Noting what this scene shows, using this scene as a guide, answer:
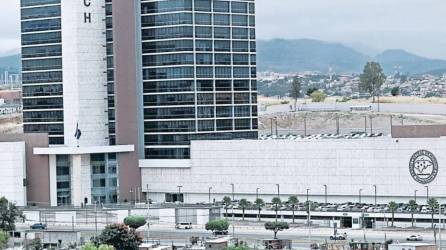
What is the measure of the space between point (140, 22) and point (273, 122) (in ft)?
173

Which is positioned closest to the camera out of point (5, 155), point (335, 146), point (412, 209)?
point (412, 209)

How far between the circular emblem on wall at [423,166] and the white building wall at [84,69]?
85.1 feet

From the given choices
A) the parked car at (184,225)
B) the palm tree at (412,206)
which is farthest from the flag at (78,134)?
the palm tree at (412,206)

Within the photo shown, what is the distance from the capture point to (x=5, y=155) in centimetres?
9975

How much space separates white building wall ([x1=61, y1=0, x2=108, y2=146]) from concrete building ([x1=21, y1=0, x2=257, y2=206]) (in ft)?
0.26

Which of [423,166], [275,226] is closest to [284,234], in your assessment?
[275,226]

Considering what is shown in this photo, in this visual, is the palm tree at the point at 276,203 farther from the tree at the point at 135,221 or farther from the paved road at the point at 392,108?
the paved road at the point at 392,108

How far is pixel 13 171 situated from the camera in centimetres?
9938

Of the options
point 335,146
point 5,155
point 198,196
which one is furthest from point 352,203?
point 5,155

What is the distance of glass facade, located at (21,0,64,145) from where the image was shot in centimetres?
10156

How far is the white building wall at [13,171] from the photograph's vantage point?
99.4 meters

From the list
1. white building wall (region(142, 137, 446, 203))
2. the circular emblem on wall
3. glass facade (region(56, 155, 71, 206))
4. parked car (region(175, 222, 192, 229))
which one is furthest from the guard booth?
glass facade (region(56, 155, 71, 206))

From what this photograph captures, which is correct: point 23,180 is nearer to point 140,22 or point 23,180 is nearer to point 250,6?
point 140,22

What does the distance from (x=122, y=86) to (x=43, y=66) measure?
22.3 ft
